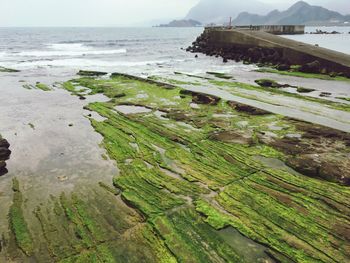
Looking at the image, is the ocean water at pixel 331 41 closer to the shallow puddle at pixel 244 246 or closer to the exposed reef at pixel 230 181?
the exposed reef at pixel 230 181

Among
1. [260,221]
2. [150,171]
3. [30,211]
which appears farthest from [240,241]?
[30,211]

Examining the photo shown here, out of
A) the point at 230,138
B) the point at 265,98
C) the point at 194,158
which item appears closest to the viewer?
the point at 194,158

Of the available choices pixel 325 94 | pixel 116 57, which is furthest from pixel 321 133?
pixel 116 57

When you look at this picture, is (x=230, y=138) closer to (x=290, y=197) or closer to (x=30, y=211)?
(x=290, y=197)

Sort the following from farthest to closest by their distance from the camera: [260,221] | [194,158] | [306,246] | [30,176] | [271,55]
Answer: [271,55]
[194,158]
[30,176]
[260,221]
[306,246]

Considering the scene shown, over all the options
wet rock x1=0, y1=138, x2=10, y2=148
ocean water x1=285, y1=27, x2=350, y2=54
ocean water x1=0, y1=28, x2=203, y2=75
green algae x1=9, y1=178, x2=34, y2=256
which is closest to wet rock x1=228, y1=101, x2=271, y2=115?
wet rock x1=0, y1=138, x2=10, y2=148

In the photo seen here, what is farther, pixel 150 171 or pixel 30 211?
pixel 150 171

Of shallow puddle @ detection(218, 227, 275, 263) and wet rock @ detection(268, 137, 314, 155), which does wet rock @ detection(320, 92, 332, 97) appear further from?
shallow puddle @ detection(218, 227, 275, 263)
